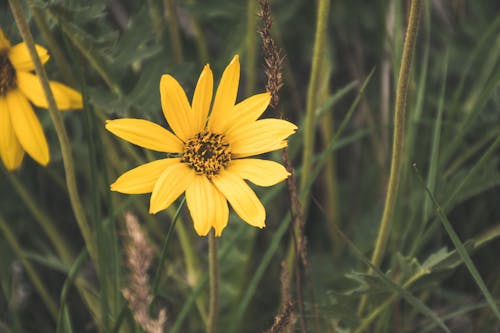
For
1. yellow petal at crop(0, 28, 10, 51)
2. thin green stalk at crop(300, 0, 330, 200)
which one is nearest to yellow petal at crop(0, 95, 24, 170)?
yellow petal at crop(0, 28, 10, 51)

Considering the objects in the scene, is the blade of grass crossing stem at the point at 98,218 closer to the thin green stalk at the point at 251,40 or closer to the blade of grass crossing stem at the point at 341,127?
the blade of grass crossing stem at the point at 341,127

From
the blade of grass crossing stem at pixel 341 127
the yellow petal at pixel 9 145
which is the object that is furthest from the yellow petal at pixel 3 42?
the blade of grass crossing stem at pixel 341 127

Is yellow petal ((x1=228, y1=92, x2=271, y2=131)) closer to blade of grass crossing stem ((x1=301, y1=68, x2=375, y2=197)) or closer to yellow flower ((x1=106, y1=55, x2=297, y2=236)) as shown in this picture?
yellow flower ((x1=106, y1=55, x2=297, y2=236))

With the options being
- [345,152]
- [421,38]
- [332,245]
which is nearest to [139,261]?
[332,245]

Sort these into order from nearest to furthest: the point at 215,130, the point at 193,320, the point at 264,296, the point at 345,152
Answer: the point at 215,130, the point at 193,320, the point at 264,296, the point at 345,152

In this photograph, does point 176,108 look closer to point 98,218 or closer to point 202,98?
point 202,98

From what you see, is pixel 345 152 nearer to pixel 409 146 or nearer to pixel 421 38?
pixel 421 38
